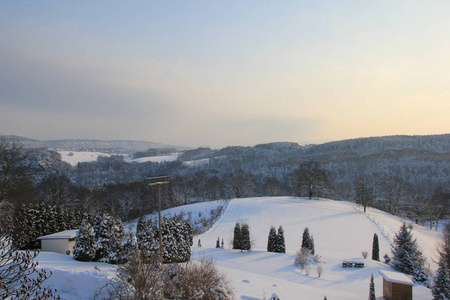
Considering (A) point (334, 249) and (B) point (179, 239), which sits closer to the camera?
(B) point (179, 239)

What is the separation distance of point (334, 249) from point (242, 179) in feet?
125

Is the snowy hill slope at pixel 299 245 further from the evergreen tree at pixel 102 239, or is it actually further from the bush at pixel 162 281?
the evergreen tree at pixel 102 239

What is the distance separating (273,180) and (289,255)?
48.7 m

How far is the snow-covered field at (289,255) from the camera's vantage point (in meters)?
14.2

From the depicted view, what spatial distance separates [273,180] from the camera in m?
75.2

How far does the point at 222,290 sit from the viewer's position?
37.0 feet

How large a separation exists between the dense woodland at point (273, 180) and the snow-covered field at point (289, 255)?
30.2 feet

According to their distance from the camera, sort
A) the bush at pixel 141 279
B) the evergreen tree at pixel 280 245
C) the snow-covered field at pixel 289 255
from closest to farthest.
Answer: the bush at pixel 141 279 < the snow-covered field at pixel 289 255 < the evergreen tree at pixel 280 245

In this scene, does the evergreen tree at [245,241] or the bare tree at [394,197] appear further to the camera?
the bare tree at [394,197]

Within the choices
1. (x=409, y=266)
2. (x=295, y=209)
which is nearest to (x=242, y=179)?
(x=295, y=209)

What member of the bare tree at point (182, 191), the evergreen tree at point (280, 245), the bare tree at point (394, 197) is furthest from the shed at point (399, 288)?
the bare tree at point (182, 191)

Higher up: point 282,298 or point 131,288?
point 131,288

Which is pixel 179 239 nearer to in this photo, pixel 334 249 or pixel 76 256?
pixel 76 256

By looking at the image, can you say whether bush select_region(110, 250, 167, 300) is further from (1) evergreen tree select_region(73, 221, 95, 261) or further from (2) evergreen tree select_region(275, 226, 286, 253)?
(2) evergreen tree select_region(275, 226, 286, 253)
